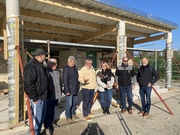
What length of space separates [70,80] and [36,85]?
1.20 m

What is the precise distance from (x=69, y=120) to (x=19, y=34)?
230 centimetres

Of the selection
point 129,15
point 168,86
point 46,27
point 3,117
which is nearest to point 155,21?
point 129,15

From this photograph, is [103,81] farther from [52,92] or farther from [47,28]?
[47,28]

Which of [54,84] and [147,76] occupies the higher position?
[147,76]

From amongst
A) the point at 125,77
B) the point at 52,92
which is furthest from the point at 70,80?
the point at 125,77

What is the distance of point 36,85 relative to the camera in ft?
7.78

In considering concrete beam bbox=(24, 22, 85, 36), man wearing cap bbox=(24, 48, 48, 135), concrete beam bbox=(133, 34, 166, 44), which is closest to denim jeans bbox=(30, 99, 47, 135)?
man wearing cap bbox=(24, 48, 48, 135)

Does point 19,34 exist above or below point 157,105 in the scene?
above

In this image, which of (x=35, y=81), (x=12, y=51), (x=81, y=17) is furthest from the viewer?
(x=81, y=17)

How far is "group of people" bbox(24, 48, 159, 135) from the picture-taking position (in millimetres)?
2385

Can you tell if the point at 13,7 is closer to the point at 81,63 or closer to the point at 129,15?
the point at 129,15

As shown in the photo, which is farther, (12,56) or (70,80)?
(70,80)

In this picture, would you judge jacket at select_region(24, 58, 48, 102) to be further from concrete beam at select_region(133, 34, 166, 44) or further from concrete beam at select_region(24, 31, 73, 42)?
concrete beam at select_region(133, 34, 166, 44)

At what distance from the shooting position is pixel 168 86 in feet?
26.8
